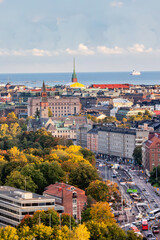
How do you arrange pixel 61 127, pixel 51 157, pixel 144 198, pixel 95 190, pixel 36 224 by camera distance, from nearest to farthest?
pixel 36 224, pixel 95 190, pixel 144 198, pixel 51 157, pixel 61 127

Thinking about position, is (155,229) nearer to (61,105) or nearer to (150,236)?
(150,236)

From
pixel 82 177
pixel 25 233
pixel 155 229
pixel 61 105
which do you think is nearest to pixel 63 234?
pixel 25 233

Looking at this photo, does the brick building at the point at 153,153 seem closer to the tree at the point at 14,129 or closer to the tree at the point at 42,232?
the tree at the point at 42,232

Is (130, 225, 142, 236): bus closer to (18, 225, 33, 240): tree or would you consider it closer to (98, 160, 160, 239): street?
(98, 160, 160, 239): street

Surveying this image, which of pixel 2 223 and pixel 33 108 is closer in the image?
pixel 2 223

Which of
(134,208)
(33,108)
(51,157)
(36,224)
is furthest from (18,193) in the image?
(33,108)

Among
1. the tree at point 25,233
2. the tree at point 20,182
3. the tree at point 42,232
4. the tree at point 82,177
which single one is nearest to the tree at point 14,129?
the tree at point 82,177

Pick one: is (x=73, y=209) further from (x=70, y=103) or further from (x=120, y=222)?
(x=70, y=103)
